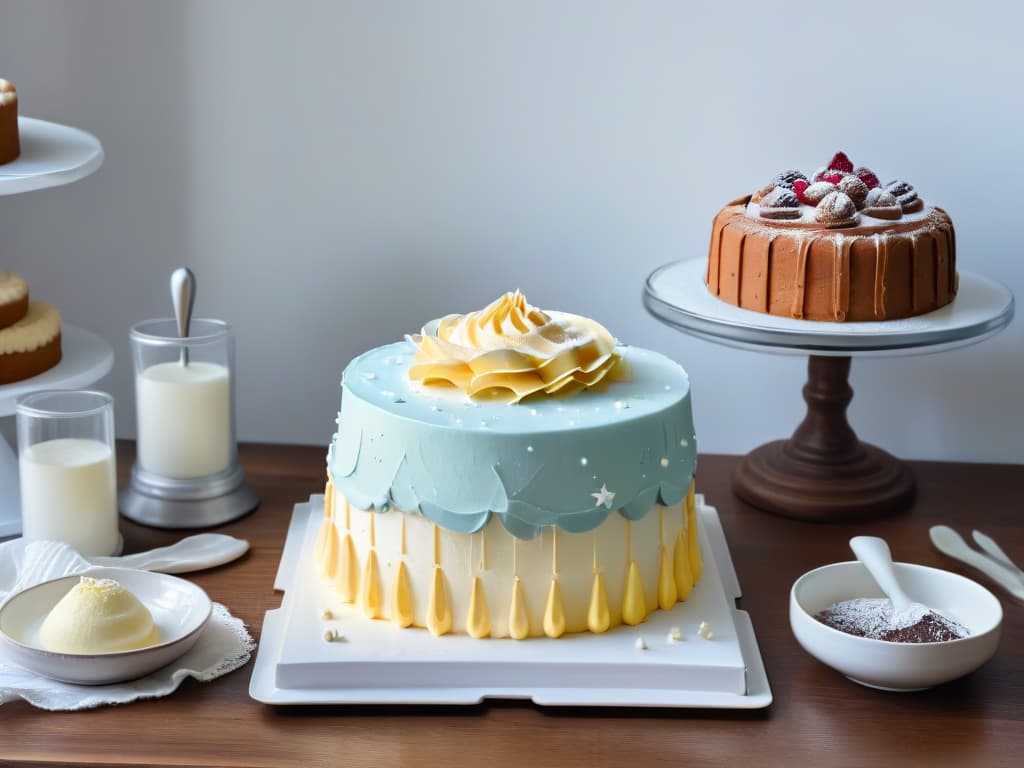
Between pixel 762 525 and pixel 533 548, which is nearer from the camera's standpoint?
pixel 533 548

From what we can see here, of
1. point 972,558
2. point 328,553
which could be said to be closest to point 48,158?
point 328,553

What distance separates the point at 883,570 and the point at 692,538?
7.0 inches

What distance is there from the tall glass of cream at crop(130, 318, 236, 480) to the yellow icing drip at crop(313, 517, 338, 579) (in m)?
0.22

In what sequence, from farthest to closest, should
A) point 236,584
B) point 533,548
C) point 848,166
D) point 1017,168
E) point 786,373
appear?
point 786,373 → point 1017,168 → point 848,166 → point 236,584 → point 533,548

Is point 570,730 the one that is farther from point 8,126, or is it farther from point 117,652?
point 8,126

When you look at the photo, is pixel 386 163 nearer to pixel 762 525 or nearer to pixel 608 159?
pixel 608 159

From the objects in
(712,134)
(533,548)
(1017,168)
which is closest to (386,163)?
(712,134)

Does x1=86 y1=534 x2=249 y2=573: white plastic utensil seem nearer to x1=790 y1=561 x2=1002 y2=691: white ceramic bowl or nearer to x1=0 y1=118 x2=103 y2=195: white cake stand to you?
x1=0 y1=118 x2=103 y2=195: white cake stand

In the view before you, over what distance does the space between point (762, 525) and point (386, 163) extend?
64 centimetres

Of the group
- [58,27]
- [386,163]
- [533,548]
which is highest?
[58,27]

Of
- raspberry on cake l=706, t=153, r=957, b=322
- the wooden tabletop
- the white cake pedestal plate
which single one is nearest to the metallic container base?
the white cake pedestal plate

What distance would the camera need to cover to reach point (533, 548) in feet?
3.58

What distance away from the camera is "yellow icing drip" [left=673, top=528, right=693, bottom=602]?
1172 millimetres

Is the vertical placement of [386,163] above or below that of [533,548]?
above
